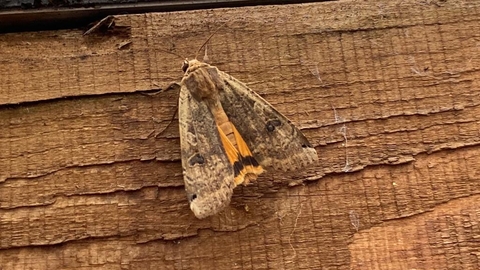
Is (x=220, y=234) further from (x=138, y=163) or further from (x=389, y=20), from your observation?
(x=389, y=20)

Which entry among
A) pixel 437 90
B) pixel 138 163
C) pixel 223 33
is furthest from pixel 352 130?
pixel 138 163

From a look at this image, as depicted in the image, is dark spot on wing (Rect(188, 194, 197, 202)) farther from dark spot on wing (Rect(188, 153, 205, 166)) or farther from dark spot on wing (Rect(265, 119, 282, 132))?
dark spot on wing (Rect(265, 119, 282, 132))

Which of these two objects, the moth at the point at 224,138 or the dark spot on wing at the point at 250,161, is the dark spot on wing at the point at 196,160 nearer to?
the moth at the point at 224,138

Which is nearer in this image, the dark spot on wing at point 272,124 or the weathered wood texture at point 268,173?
the weathered wood texture at point 268,173

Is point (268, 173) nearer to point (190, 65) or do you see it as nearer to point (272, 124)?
point (272, 124)

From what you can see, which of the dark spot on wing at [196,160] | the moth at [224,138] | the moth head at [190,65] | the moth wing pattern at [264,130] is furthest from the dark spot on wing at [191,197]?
the moth head at [190,65]

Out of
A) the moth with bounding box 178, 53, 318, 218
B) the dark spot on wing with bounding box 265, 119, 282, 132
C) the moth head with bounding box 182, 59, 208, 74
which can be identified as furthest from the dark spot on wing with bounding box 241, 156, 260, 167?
the moth head with bounding box 182, 59, 208, 74

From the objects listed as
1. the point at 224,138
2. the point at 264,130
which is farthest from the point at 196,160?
the point at 264,130

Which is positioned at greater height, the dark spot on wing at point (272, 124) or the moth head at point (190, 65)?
the moth head at point (190, 65)
